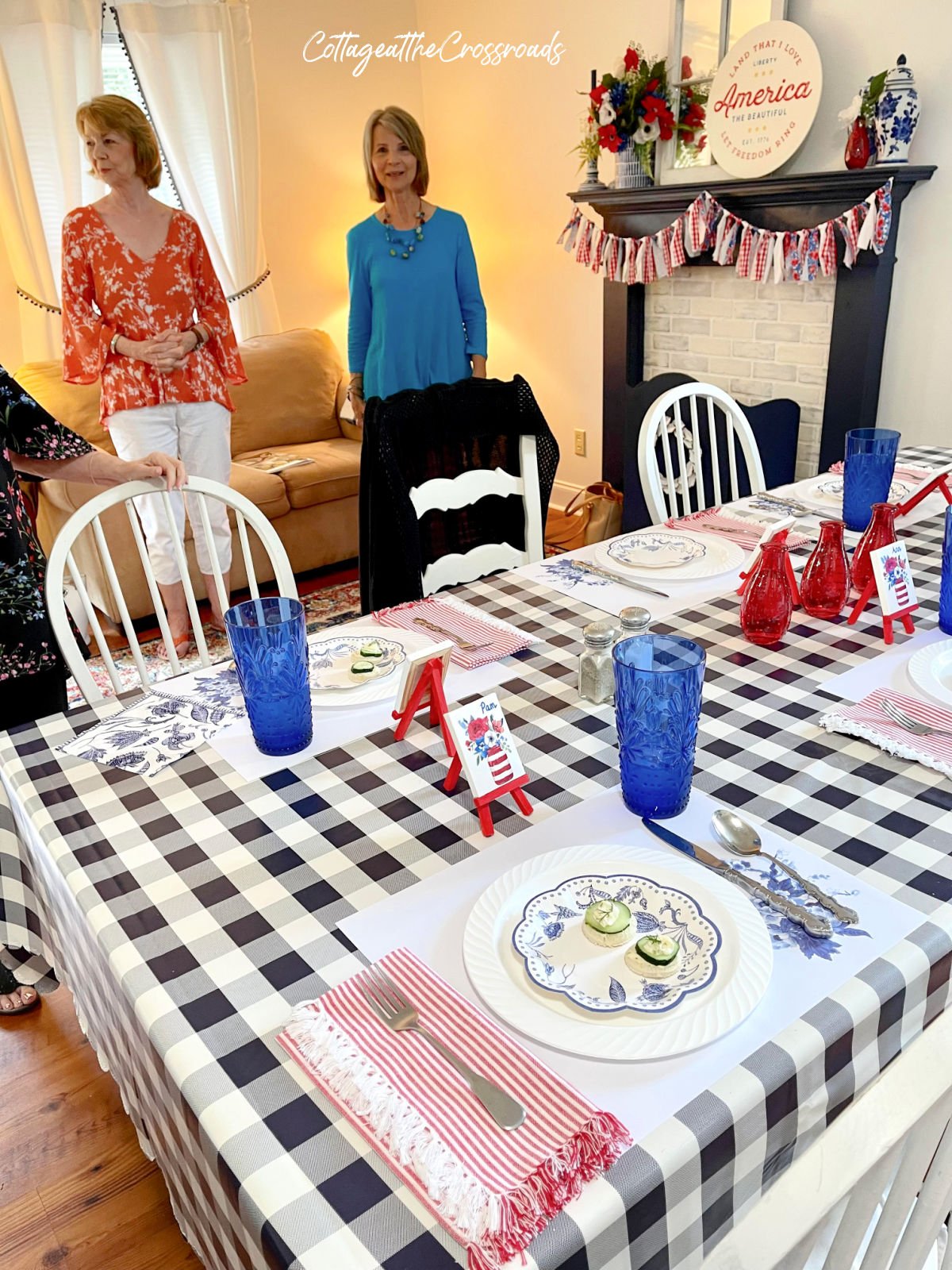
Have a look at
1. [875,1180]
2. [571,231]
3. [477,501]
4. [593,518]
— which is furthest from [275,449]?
[875,1180]

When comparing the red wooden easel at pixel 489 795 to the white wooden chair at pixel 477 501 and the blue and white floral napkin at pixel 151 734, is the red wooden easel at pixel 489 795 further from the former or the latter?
the white wooden chair at pixel 477 501

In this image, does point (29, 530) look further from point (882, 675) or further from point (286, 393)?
point (286, 393)

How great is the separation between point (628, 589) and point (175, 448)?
1.90m

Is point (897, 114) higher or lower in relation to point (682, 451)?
higher

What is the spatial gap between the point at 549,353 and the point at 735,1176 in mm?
3911

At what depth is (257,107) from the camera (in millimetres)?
4105

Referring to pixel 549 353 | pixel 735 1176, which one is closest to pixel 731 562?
pixel 735 1176

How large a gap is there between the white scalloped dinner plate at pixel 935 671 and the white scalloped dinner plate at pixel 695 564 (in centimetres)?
37

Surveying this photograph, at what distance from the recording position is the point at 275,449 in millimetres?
3883

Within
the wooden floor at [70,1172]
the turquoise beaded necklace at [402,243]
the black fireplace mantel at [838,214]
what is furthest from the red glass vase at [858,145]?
the wooden floor at [70,1172]

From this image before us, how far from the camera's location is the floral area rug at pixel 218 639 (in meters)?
2.86

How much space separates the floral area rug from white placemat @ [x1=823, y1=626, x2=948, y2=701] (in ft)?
5.76

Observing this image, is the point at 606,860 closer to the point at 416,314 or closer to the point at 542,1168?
the point at 542,1168

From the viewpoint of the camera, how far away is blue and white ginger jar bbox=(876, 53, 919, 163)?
2.53 m
